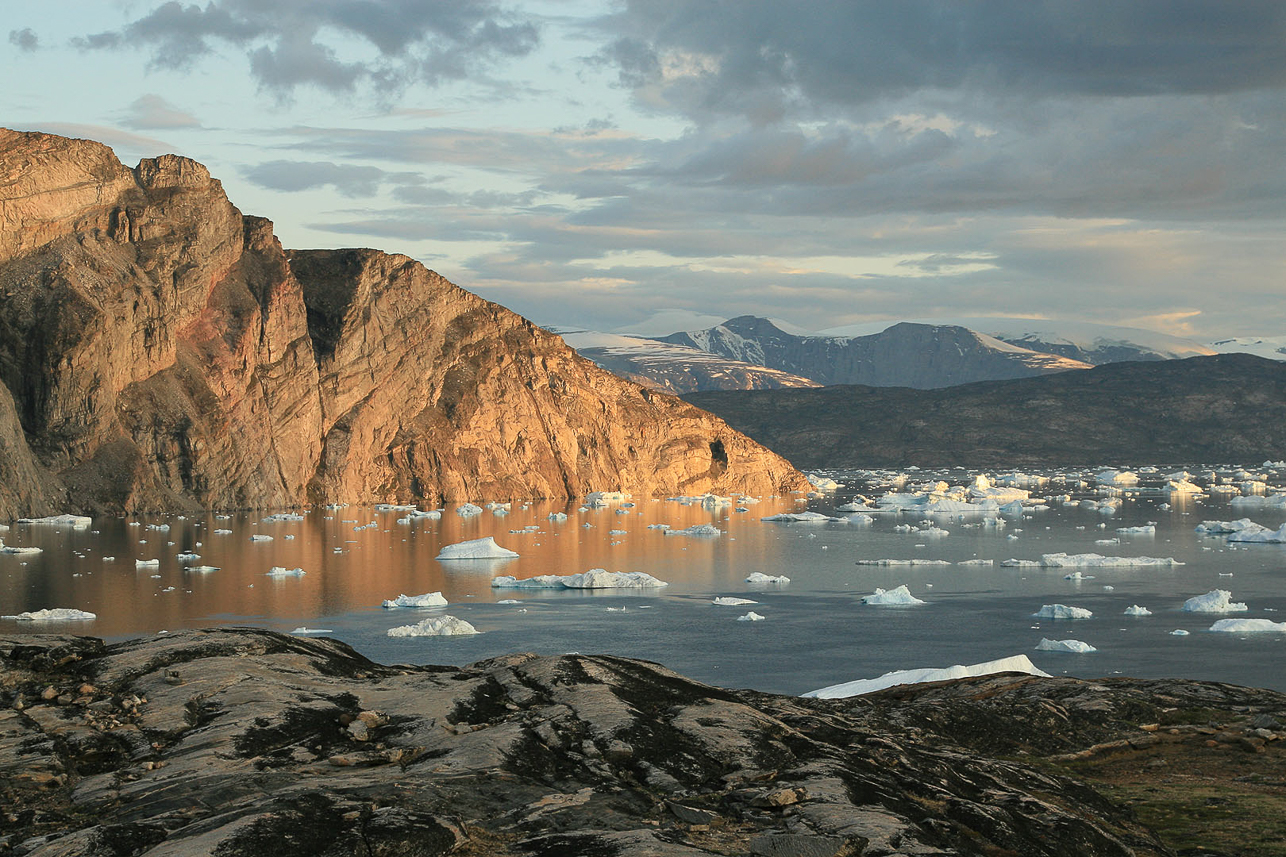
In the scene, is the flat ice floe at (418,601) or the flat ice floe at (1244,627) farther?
the flat ice floe at (418,601)

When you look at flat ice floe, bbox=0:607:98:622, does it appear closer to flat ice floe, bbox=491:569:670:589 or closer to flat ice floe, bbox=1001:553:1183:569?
flat ice floe, bbox=491:569:670:589

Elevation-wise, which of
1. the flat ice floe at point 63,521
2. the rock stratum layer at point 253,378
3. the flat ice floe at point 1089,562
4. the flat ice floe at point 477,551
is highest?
the rock stratum layer at point 253,378

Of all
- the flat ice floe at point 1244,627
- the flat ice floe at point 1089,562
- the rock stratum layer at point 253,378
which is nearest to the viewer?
the flat ice floe at point 1244,627

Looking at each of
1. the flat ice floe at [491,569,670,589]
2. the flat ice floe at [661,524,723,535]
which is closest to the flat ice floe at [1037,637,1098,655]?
the flat ice floe at [491,569,670,589]

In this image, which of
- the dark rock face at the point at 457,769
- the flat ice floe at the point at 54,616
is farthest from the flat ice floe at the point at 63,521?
the dark rock face at the point at 457,769

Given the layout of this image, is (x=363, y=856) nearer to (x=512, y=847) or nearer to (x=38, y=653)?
(x=512, y=847)

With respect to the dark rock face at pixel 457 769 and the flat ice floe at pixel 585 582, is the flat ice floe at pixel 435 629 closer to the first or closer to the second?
the flat ice floe at pixel 585 582

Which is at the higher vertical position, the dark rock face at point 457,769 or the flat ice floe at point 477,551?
the dark rock face at point 457,769
